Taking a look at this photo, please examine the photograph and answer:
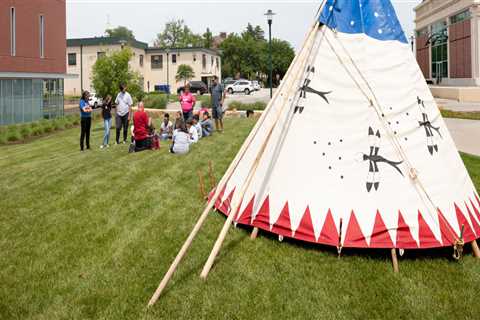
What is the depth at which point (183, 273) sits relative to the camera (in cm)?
532

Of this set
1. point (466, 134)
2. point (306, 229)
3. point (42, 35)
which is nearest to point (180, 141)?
point (306, 229)

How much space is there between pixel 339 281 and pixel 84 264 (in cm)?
307

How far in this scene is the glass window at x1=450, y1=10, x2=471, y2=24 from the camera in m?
44.6

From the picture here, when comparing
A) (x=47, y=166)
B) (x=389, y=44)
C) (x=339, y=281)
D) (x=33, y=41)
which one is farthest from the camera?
(x=33, y=41)

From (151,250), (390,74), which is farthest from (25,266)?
(390,74)

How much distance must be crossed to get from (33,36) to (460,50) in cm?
3926

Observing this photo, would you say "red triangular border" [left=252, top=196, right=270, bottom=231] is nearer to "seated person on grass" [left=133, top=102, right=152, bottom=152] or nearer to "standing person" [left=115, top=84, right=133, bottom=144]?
"seated person on grass" [left=133, top=102, right=152, bottom=152]

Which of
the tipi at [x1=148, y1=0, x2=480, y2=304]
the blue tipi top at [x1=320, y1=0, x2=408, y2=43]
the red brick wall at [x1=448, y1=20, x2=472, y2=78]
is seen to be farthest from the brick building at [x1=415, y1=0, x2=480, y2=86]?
the tipi at [x1=148, y1=0, x2=480, y2=304]

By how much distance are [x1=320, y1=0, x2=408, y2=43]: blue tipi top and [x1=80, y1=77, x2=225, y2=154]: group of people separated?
273 inches

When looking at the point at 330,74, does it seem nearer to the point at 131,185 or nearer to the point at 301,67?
the point at 301,67

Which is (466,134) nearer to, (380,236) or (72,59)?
(380,236)

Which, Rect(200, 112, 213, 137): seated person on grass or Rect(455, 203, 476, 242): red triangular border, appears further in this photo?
Rect(200, 112, 213, 137): seated person on grass

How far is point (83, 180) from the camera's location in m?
9.95

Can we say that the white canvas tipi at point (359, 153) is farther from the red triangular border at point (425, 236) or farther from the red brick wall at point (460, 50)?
the red brick wall at point (460, 50)
